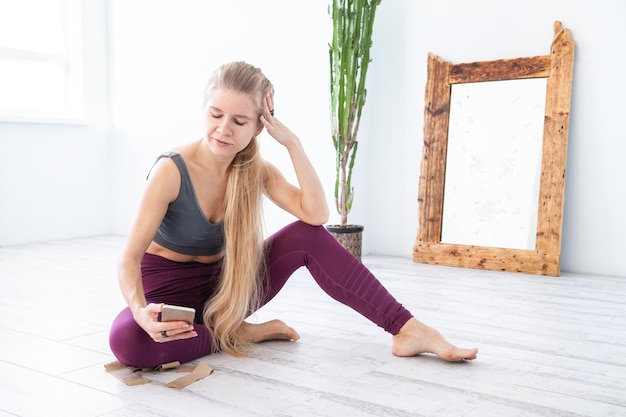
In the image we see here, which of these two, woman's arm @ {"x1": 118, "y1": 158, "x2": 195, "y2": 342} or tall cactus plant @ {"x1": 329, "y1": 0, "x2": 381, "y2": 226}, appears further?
tall cactus plant @ {"x1": 329, "y1": 0, "x2": 381, "y2": 226}

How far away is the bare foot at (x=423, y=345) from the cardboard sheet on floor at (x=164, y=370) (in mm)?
558

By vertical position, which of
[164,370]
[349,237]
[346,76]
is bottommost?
[164,370]

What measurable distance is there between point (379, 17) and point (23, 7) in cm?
248

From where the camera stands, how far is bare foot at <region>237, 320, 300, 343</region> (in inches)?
78.2

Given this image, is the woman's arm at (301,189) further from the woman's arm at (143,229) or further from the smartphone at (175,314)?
the smartphone at (175,314)

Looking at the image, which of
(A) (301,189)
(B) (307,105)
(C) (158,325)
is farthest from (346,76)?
(C) (158,325)

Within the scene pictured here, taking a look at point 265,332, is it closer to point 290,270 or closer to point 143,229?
point 290,270

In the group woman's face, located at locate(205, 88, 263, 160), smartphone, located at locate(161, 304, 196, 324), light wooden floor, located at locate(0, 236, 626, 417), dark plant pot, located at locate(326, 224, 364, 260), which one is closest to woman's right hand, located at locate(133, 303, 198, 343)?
Result: smartphone, located at locate(161, 304, 196, 324)

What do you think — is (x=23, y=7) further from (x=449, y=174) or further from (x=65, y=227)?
(x=449, y=174)

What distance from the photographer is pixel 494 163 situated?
11.5 ft

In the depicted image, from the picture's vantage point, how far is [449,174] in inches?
144

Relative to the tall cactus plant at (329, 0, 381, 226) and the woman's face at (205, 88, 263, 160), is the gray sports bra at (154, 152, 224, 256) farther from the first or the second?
the tall cactus plant at (329, 0, 381, 226)

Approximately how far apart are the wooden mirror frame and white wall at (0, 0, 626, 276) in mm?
85

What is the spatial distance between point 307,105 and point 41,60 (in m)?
2.01
